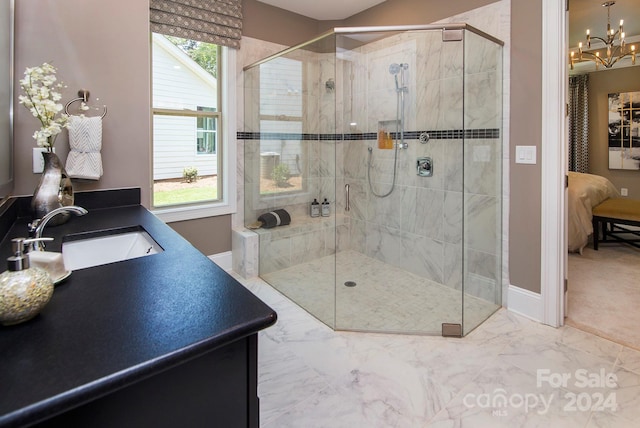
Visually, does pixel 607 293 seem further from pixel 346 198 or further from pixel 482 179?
pixel 346 198

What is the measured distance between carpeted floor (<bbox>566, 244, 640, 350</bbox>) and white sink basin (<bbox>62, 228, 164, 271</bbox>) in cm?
275

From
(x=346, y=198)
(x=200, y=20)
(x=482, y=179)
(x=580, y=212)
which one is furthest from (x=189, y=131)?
(x=580, y=212)

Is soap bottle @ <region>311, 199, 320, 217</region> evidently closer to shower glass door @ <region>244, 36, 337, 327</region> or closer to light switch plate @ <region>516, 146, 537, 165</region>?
shower glass door @ <region>244, 36, 337, 327</region>

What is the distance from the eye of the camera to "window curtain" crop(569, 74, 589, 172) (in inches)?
246

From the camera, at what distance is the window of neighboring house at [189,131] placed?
3107 millimetres

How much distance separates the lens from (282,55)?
10.9 feet

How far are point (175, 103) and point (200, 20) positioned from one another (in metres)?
0.72

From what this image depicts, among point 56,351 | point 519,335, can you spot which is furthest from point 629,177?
point 56,351

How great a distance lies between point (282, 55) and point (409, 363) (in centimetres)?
277

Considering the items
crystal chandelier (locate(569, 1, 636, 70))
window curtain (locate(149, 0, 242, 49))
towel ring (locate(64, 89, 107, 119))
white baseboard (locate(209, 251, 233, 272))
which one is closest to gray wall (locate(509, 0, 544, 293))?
crystal chandelier (locate(569, 1, 636, 70))

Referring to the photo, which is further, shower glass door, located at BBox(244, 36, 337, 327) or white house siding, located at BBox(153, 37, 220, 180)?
shower glass door, located at BBox(244, 36, 337, 327)

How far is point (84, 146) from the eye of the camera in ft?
6.31

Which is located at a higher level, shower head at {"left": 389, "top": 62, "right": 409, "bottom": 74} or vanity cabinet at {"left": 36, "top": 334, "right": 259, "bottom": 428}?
shower head at {"left": 389, "top": 62, "right": 409, "bottom": 74}

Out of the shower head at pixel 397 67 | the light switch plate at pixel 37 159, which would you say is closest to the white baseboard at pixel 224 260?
the light switch plate at pixel 37 159
